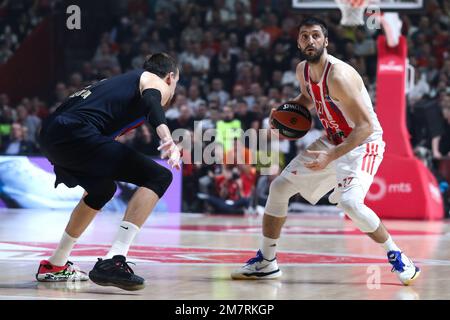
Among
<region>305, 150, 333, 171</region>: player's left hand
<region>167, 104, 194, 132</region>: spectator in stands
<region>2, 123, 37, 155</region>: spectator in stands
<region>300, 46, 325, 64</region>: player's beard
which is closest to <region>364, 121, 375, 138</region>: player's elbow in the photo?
<region>305, 150, 333, 171</region>: player's left hand

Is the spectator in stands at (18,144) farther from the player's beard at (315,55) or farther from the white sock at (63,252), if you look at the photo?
the player's beard at (315,55)

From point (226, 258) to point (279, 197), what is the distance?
4.71ft

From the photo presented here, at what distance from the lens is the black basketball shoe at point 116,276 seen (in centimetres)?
611

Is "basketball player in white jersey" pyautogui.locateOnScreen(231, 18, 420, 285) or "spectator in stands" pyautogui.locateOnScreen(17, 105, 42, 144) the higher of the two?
"basketball player in white jersey" pyautogui.locateOnScreen(231, 18, 420, 285)

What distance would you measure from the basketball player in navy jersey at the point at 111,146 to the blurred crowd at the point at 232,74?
30.1 feet

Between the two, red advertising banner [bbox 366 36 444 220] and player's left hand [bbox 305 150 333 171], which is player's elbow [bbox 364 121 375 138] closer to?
player's left hand [bbox 305 150 333 171]

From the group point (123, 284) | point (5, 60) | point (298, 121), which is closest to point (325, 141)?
point (298, 121)

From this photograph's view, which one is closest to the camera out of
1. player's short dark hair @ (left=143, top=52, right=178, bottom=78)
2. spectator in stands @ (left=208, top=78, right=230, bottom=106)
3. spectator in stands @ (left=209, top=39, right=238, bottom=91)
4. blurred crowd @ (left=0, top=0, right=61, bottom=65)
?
player's short dark hair @ (left=143, top=52, right=178, bottom=78)

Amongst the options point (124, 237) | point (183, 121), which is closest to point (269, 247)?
point (124, 237)

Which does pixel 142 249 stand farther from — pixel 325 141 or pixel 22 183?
pixel 22 183

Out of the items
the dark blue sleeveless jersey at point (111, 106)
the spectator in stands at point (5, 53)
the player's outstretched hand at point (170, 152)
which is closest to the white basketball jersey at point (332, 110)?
the dark blue sleeveless jersey at point (111, 106)

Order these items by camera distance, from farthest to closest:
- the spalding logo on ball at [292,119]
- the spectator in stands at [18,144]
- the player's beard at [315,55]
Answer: the spectator in stands at [18,144] → the spalding logo on ball at [292,119] → the player's beard at [315,55]

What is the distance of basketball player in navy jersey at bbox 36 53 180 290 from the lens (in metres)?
6.36

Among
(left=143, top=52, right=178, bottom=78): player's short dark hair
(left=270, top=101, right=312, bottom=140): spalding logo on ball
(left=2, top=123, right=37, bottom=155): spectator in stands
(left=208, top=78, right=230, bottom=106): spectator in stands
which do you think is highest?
(left=143, top=52, right=178, bottom=78): player's short dark hair
